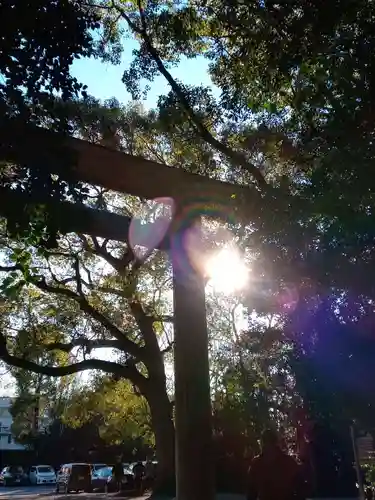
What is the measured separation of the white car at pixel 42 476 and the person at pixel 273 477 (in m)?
39.2

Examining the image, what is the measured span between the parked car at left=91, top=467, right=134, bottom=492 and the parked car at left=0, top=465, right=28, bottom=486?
33.1ft

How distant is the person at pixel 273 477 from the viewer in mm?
6461

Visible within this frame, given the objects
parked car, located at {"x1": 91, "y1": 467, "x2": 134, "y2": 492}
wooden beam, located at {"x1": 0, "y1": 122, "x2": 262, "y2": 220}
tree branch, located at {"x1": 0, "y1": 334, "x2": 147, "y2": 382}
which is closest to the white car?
parked car, located at {"x1": 91, "y1": 467, "x2": 134, "y2": 492}

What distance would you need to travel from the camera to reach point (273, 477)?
648cm

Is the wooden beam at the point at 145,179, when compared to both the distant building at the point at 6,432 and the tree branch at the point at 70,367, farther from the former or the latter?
the distant building at the point at 6,432

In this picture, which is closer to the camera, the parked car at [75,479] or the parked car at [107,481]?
the parked car at [107,481]

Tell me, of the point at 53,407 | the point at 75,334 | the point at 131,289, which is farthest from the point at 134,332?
the point at 53,407

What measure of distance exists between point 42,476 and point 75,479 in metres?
14.2

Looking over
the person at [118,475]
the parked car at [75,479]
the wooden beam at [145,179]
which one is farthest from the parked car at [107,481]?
the wooden beam at [145,179]

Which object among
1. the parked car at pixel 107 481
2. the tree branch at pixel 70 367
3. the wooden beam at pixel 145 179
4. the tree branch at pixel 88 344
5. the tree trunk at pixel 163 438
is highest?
the wooden beam at pixel 145 179

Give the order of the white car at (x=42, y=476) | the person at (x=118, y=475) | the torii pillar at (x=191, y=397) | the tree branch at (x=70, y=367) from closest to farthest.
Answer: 1. the torii pillar at (x=191, y=397)
2. the tree branch at (x=70, y=367)
3. the person at (x=118, y=475)
4. the white car at (x=42, y=476)

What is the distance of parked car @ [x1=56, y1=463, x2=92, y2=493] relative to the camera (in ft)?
95.7

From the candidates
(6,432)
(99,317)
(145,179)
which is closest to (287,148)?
(145,179)

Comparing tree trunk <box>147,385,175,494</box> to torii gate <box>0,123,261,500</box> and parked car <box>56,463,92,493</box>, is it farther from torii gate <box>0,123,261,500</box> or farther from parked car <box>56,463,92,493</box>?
parked car <box>56,463,92,493</box>
